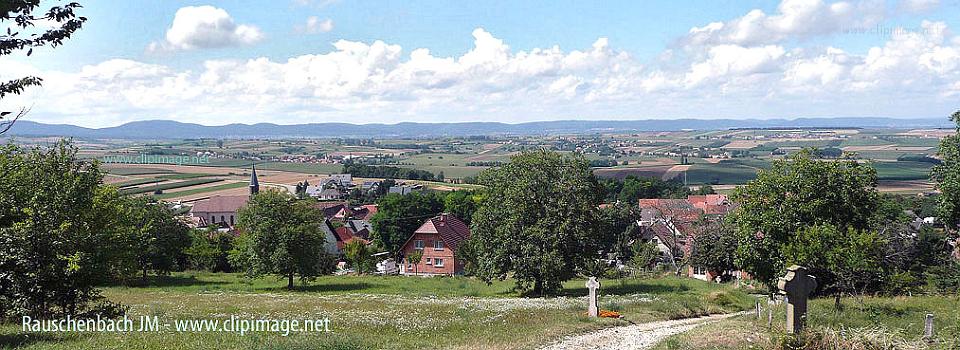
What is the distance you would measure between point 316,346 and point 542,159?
2616cm

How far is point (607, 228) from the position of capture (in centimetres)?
4125

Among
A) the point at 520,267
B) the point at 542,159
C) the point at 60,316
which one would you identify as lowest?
the point at 520,267

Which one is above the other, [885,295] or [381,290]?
[885,295]

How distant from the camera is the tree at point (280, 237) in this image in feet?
156

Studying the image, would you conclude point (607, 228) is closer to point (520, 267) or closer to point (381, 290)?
point (520, 267)

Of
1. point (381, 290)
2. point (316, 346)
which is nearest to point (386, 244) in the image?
point (381, 290)

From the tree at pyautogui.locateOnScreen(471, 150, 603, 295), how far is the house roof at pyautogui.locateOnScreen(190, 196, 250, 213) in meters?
104

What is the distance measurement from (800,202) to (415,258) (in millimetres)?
53856

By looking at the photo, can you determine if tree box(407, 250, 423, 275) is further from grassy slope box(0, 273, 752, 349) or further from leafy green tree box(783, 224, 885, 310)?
leafy green tree box(783, 224, 885, 310)

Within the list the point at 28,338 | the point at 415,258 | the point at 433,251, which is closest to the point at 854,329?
the point at 28,338

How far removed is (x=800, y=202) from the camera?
79.9ft

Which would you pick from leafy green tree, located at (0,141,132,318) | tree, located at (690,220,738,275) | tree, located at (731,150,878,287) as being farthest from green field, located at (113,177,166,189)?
tree, located at (731,150,878,287)

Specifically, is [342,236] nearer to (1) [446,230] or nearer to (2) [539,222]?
(1) [446,230]

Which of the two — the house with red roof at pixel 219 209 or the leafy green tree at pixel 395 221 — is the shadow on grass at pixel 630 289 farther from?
the house with red roof at pixel 219 209
